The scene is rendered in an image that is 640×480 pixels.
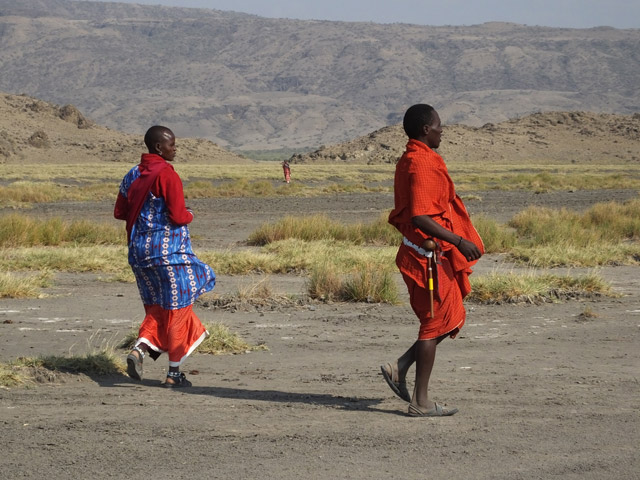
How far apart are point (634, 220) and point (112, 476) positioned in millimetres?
17392

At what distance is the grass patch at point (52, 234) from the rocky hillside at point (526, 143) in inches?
2737

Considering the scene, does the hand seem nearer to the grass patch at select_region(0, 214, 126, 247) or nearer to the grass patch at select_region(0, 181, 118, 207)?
the grass patch at select_region(0, 214, 126, 247)

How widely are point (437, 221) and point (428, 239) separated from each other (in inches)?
4.9

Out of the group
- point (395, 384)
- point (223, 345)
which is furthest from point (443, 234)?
point (223, 345)

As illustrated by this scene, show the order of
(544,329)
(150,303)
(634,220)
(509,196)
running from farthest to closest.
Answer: (509,196)
(634,220)
(544,329)
(150,303)

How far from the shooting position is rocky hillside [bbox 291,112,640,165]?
309ft

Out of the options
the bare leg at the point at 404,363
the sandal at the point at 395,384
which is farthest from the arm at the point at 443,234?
the sandal at the point at 395,384

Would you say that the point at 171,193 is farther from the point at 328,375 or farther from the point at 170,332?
the point at 328,375

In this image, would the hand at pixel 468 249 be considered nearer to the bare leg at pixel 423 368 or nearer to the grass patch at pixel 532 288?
the bare leg at pixel 423 368

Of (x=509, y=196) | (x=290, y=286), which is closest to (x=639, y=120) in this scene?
(x=509, y=196)

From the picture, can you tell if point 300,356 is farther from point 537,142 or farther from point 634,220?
point 537,142

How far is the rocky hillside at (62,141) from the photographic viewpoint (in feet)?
299

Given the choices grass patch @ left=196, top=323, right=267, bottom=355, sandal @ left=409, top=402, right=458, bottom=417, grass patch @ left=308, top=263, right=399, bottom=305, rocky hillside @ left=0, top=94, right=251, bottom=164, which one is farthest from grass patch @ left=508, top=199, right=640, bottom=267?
rocky hillside @ left=0, top=94, right=251, bottom=164

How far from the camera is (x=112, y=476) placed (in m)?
5.44
